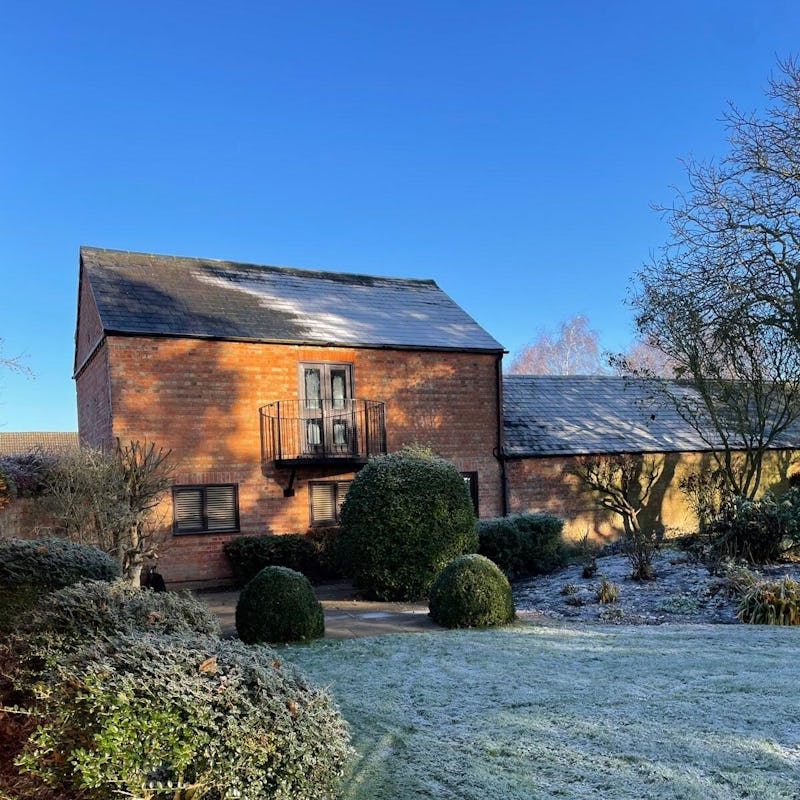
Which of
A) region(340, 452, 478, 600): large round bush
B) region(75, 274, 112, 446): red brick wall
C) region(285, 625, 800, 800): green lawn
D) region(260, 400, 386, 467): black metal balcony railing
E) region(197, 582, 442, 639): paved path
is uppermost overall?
region(75, 274, 112, 446): red brick wall

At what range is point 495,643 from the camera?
7273 mm

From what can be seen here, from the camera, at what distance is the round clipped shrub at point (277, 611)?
25.3 feet

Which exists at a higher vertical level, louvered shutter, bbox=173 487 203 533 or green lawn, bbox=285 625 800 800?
louvered shutter, bbox=173 487 203 533

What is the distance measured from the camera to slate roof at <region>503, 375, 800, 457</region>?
18.2 m

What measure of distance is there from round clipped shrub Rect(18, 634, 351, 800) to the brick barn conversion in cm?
1124

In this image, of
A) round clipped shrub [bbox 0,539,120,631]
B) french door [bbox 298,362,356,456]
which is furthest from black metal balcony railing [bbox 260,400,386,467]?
round clipped shrub [bbox 0,539,120,631]

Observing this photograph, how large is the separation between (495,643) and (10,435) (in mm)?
40382

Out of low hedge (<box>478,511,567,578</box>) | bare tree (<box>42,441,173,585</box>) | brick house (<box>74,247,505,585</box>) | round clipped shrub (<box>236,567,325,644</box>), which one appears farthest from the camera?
brick house (<box>74,247,505,585</box>)

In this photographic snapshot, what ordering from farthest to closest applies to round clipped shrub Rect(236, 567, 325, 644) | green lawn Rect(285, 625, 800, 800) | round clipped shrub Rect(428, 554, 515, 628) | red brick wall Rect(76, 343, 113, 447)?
red brick wall Rect(76, 343, 113, 447) → round clipped shrub Rect(428, 554, 515, 628) → round clipped shrub Rect(236, 567, 325, 644) → green lawn Rect(285, 625, 800, 800)

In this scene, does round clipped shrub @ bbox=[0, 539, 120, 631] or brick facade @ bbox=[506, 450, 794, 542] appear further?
brick facade @ bbox=[506, 450, 794, 542]

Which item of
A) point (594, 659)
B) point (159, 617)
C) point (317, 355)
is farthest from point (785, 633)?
point (317, 355)

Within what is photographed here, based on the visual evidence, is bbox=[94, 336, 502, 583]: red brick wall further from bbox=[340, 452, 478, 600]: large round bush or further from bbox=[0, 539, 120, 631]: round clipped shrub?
bbox=[0, 539, 120, 631]: round clipped shrub

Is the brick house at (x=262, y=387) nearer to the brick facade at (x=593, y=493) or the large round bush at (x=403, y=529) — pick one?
the brick facade at (x=593, y=493)

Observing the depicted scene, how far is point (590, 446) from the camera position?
18391 mm
